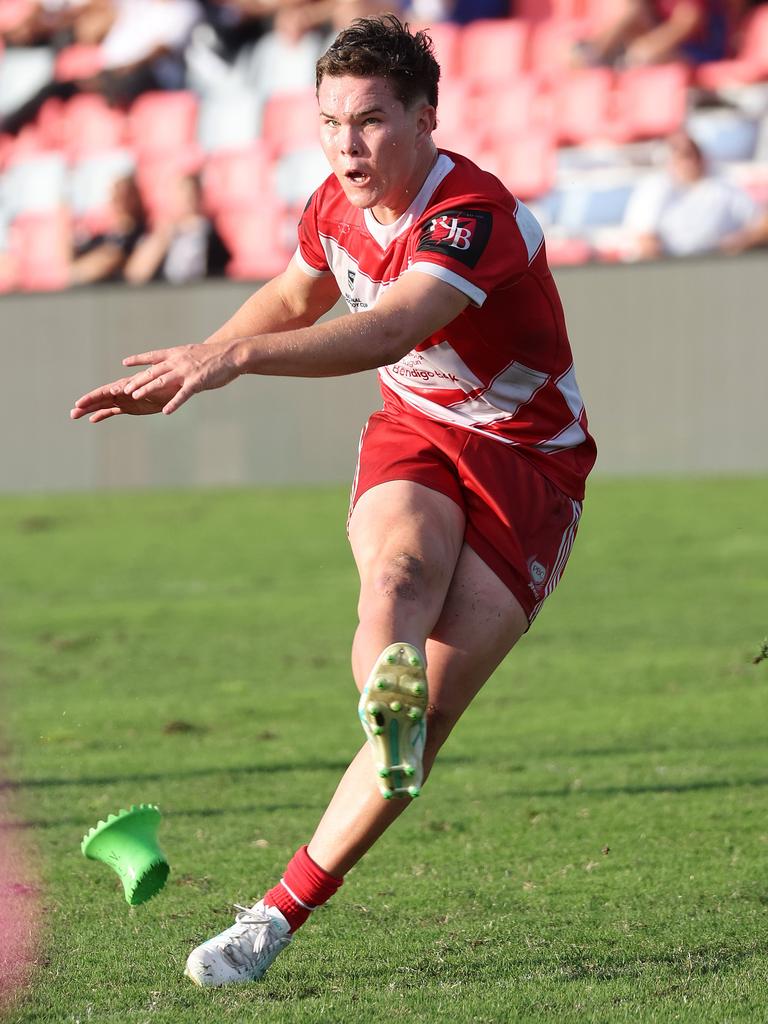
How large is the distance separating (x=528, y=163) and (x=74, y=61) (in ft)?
20.4

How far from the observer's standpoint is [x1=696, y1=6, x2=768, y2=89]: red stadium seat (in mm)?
16266

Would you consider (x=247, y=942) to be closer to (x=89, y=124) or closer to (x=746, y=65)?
(x=746, y=65)

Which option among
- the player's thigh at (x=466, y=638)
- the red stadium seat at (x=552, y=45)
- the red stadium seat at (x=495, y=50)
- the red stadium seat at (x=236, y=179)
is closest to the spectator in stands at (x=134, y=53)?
the red stadium seat at (x=236, y=179)

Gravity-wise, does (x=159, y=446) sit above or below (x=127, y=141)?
below

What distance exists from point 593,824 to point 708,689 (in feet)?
9.04

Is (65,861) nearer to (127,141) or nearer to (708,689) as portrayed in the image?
(708,689)

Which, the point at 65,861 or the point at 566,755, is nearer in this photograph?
the point at 65,861

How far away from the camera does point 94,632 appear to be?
10109 mm

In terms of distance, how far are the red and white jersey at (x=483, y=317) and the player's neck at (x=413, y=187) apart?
0.05 ft

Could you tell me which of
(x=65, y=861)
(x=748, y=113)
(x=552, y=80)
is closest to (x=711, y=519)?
(x=748, y=113)

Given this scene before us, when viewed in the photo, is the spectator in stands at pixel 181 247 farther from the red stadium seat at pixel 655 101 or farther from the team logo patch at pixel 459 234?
the team logo patch at pixel 459 234

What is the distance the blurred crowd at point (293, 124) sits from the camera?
16.3 m

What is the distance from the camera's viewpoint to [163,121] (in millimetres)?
18531

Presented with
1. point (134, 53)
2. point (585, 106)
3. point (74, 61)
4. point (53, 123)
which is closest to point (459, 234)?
point (585, 106)
